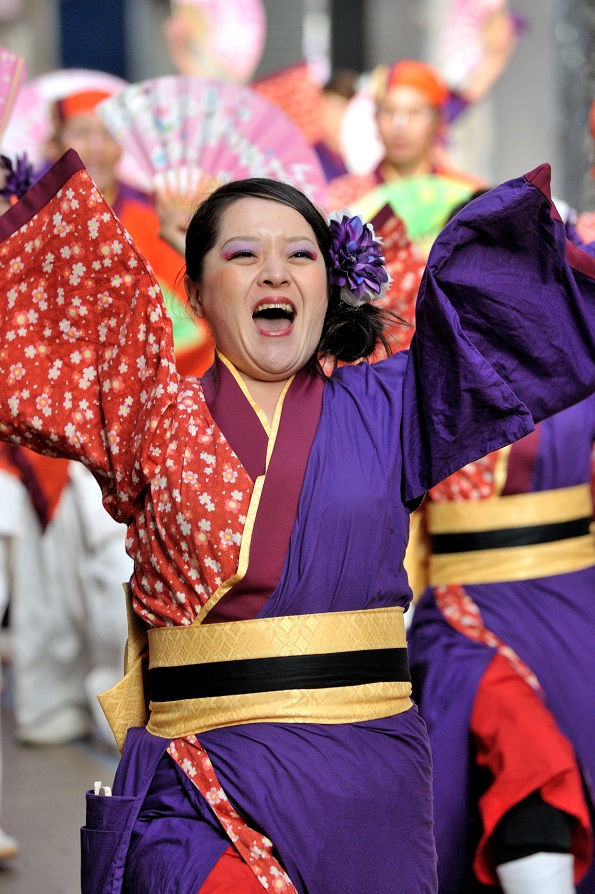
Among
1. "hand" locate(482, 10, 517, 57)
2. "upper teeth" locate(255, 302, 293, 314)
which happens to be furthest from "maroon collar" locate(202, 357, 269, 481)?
"hand" locate(482, 10, 517, 57)

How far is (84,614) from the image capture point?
5820 mm

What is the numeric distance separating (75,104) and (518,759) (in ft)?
12.3

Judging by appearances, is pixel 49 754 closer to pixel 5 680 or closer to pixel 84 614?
pixel 84 614

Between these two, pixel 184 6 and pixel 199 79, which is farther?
pixel 184 6

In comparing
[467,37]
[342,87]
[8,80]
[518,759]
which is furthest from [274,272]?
[467,37]

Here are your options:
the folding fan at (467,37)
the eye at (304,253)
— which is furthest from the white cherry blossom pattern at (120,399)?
the folding fan at (467,37)

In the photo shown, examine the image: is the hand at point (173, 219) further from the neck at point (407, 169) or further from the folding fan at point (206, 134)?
the neck at point (407, 169)

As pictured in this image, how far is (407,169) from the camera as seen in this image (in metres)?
7.32

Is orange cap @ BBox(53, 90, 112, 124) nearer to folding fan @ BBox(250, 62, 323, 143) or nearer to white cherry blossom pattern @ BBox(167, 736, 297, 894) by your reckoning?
folding fan @ BBox(250, 62, 323, 143)

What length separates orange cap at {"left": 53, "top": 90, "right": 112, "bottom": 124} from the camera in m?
6.07

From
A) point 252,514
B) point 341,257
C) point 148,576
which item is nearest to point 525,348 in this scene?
point 341,257

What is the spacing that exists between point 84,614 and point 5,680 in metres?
1.17

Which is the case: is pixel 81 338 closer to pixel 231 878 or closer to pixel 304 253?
pixel 304 253

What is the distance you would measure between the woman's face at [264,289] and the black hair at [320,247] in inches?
0.7
